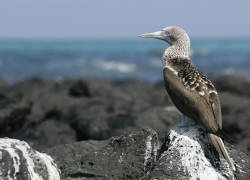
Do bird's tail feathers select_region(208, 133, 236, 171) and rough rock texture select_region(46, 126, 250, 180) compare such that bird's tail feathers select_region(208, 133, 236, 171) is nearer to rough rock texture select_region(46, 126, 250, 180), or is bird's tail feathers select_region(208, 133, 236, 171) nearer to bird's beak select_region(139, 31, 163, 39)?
rough rock texture select_region(46, 126, 250, 180)

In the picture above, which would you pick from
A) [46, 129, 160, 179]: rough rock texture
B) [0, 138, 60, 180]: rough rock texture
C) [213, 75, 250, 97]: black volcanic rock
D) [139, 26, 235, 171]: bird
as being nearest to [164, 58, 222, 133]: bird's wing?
[139, 26, 235, 171]: bird

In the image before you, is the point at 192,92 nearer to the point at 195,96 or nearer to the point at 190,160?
the point at 195,96

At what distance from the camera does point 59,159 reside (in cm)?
582

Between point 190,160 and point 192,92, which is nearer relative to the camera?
point 190,160

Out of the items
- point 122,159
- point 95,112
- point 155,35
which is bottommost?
point 95,112

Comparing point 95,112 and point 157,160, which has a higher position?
point 157,160

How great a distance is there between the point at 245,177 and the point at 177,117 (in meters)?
4.83

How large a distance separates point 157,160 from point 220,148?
57 cm

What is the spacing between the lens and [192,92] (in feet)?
16.6

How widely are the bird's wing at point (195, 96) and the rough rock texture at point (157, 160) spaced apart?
0.64 feet

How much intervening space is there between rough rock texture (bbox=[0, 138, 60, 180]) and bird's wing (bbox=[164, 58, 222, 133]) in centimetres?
136

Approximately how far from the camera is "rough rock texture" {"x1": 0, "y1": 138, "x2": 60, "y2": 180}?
4543 millimetres

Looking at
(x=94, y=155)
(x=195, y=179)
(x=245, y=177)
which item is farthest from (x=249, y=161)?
(x=94, y=155)

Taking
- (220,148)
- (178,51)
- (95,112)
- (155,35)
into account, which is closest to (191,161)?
(220,148)
